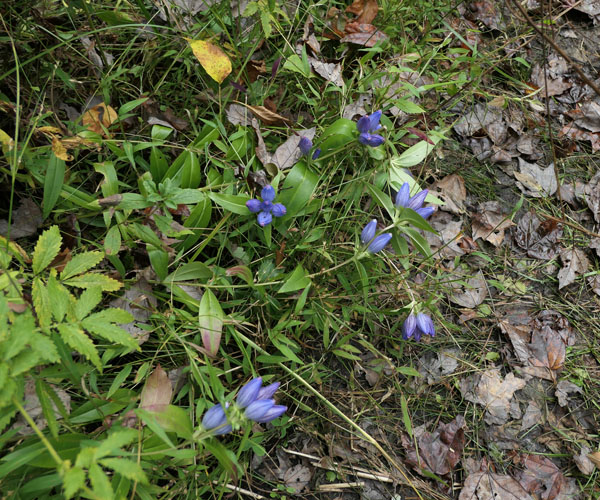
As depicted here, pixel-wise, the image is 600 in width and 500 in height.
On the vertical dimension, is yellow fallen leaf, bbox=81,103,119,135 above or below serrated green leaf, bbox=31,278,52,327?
above

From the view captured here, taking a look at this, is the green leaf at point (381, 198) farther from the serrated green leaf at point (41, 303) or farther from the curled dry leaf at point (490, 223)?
the serrated green leaf at point (41, 303)

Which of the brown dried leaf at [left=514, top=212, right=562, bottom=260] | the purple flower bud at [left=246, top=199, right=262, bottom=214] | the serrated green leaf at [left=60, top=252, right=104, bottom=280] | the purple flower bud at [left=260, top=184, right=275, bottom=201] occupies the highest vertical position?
the serrated green leaf at [left=60, top=252, right=104, bottom=280]

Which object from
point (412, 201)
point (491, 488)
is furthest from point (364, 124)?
Answer: point (491, 488)

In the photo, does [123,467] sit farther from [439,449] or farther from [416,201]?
[439,449]

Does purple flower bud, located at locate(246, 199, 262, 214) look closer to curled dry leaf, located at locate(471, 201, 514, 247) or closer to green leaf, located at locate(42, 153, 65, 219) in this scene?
green leaf, located at locate(42, 153, 65, 219)

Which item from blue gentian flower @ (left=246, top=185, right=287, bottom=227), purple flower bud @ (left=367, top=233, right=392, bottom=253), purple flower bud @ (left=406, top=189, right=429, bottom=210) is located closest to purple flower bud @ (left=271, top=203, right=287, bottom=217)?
blue gentian flower @ (left=246, top=185, right=287, bottom=227)

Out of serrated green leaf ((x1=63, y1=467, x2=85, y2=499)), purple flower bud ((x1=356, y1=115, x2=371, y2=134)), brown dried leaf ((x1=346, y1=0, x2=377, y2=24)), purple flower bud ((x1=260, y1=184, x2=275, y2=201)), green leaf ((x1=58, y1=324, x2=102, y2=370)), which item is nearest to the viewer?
serrated green leaf ((x1=63, y1=467, x2=85, y2=499))
